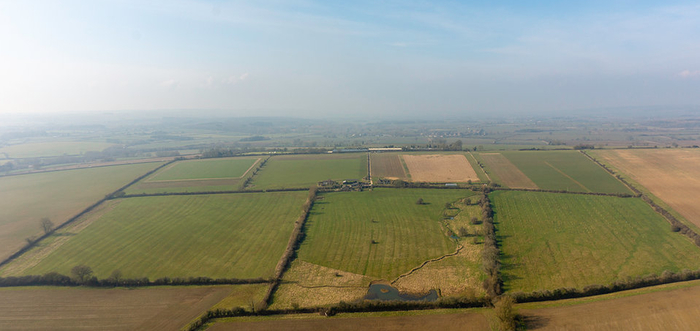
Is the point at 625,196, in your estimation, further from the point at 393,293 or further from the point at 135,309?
the point at 135,309

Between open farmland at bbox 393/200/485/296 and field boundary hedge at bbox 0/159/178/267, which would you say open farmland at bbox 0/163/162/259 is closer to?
field boundary hedge at bbox 0/159/178/267

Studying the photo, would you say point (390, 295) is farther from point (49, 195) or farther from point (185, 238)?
point (49, 195)

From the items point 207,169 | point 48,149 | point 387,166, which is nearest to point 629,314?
point 387,166

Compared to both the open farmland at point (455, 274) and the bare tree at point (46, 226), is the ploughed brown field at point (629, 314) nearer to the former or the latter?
the open farmland at point (455, 274)

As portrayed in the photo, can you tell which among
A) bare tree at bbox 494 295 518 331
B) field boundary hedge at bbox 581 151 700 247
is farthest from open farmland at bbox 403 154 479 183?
bare tree at bbox 494 295 518 331

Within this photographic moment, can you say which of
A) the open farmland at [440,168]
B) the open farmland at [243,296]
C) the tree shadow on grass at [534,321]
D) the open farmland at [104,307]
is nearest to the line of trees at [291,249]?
the open farmland at [243,296]

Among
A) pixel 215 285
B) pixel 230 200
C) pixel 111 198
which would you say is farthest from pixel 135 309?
pixel 111 198
